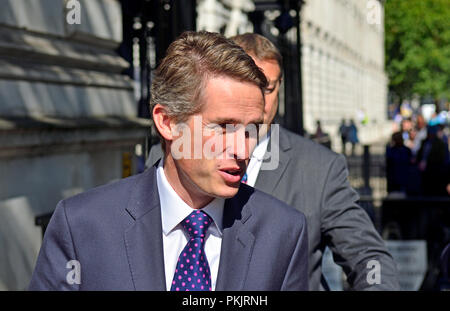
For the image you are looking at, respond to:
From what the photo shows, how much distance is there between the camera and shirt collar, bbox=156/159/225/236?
8.41ft

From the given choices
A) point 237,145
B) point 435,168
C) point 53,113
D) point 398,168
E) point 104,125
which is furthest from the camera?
point 398,168

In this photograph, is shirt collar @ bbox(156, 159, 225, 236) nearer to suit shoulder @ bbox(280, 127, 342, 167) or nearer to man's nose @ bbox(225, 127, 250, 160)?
man's nose @ bbox(225, 127, 250, 160)

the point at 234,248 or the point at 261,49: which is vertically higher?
the point at 261,49

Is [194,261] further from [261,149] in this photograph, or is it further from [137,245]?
[261,149]

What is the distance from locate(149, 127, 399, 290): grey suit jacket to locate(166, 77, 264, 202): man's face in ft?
4.83

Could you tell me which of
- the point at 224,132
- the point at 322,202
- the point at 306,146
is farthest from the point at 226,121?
the point at 306,146

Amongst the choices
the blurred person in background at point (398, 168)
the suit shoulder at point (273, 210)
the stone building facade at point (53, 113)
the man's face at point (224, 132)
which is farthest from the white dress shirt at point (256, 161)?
the blurred person in background at point (398, 168)

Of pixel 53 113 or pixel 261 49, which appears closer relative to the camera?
pixel 261 49

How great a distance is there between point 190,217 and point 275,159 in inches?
62.9

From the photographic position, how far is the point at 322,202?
4.04m

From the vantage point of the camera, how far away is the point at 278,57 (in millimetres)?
4223

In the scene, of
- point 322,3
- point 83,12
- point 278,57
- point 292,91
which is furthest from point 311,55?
point 278,57
